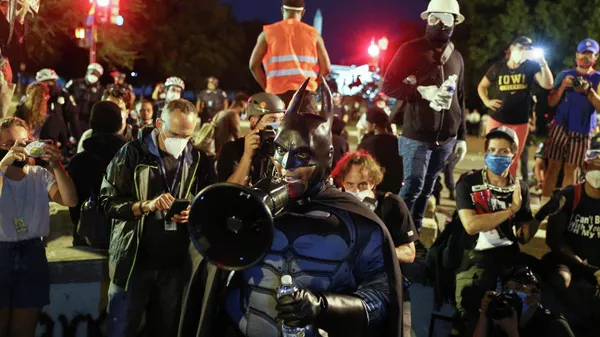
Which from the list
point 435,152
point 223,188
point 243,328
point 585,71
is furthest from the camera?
point 585,71

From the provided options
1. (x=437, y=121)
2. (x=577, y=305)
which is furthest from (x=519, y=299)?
(x=437, y=121)

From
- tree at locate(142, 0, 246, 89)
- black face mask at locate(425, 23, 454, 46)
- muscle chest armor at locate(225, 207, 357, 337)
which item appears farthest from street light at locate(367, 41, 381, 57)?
muscle chest armor at locate(225, 207, 357, 337)

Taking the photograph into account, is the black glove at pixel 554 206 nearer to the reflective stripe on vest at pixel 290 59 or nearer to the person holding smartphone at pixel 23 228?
the reflective stripe on vest at pixel 290 59

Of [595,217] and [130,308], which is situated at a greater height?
[595,217]

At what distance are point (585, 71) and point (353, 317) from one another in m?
6.74

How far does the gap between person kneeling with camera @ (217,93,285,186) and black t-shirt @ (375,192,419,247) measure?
94 cm

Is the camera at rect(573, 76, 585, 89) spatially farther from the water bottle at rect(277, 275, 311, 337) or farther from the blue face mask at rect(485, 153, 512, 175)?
the water bottle at rect(277, 275, 311, 337)

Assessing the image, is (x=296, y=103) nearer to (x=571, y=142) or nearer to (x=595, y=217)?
(x=595, y=217)

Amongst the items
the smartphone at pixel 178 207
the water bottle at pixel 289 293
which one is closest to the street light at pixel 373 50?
the smartphone at pixel 178 207

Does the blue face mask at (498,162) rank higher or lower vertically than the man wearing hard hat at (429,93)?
lower

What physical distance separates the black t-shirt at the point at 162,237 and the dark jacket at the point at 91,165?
1442 millimetres

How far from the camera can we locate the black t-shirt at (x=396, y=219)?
500 cm

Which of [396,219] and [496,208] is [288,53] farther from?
[496,208]

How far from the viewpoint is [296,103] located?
3.19m
